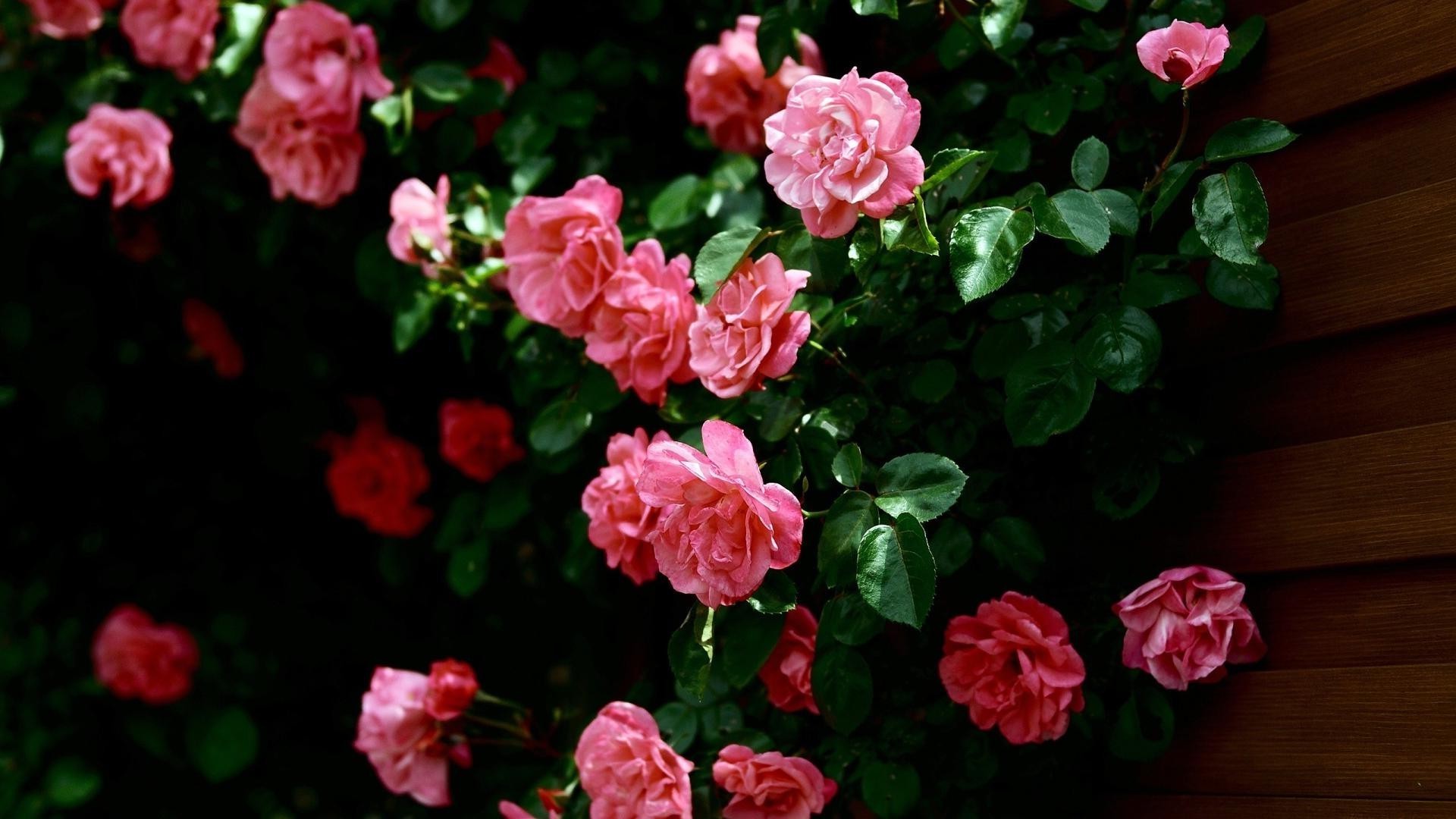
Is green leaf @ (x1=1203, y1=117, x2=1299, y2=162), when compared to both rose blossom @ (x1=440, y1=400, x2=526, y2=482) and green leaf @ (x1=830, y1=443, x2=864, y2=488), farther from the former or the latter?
rose blossom @ (x1=440, y1=400, x2=526, y2=482)

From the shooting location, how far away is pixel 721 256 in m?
1.05

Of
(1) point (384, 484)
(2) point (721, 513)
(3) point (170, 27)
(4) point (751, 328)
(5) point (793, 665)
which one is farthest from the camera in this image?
(1) point (384, 484)

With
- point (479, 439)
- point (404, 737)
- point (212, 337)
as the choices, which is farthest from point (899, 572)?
point (212, 337)

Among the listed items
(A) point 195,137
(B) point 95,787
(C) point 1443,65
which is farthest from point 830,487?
(B) point 95,787

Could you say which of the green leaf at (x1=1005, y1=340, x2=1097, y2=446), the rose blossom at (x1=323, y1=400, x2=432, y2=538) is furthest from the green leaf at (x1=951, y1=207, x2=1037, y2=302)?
the rose blossom at (x1=323, y1=400, x2=432, y2=538)

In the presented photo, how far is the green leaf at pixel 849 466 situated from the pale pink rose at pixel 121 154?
1.13 m

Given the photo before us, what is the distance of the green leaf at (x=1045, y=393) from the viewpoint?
3.33ft

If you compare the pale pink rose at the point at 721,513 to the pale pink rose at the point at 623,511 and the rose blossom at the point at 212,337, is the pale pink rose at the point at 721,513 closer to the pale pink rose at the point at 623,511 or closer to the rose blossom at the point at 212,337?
the pale pink rose at the point at 623,511

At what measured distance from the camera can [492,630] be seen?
1.92 meters

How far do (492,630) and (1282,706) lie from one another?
1.22 metres

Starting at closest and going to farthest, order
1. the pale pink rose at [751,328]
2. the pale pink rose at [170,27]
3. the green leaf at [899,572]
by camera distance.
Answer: the green leaf at [899,572] < the pale pink rose at [751,328] < the pale pink rose at [170,27]

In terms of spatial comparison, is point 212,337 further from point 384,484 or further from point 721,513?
point 721,513

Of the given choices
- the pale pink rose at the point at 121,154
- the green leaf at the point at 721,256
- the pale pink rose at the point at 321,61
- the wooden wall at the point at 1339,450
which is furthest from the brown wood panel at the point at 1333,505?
the pale pink rose at the point at 121,154

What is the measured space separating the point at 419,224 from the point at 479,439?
38cm
